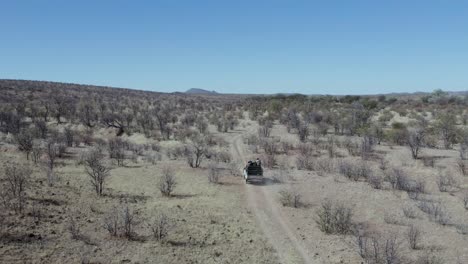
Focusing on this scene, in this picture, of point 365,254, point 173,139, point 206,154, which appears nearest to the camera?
point 365,254

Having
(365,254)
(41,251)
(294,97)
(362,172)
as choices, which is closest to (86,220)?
(41,251)

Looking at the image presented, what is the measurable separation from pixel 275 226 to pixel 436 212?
5826 millimetres

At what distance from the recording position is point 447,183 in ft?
66.6

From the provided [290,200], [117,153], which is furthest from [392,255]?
[117,153]

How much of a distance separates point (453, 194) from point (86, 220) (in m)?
15.1

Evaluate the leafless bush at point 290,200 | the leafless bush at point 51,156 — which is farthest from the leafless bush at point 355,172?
the leafless bush at point 51,156

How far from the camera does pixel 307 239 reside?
13250 millimetres

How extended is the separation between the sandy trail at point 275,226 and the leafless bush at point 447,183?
784 centimetres

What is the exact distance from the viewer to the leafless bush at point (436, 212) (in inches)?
585

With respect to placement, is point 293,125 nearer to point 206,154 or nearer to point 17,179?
point 206,154

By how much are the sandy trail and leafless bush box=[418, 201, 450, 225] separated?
5.21m

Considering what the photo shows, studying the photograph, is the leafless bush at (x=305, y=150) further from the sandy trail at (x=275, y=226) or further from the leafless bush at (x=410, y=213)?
the leafless bush at (x=410, y=213)

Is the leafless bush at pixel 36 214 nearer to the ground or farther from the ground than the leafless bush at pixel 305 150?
nearer to the ground

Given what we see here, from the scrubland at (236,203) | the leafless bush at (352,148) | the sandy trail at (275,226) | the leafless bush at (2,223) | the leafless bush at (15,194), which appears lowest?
the sandy trail at (275,226)
